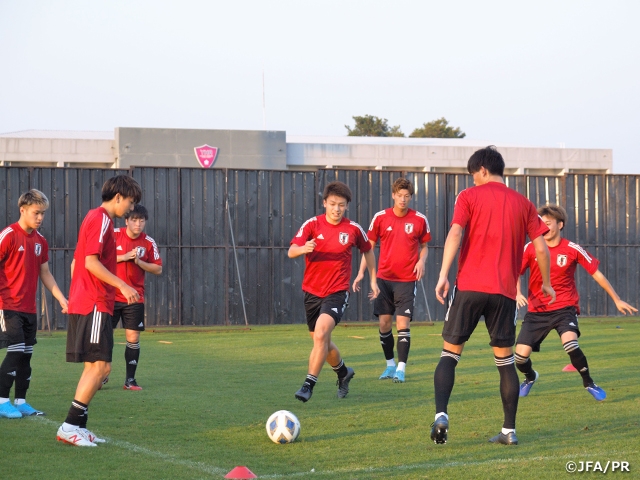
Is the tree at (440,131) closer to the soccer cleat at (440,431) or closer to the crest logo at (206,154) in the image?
the crest logo at (206,154)

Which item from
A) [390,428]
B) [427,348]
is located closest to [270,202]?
[427,348]

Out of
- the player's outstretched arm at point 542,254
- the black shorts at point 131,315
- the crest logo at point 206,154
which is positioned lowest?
the black shorts at point 131,315

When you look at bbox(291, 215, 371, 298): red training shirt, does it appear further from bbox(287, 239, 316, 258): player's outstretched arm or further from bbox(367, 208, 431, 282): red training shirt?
bbox(367, 208, 431, 282): red training shirt

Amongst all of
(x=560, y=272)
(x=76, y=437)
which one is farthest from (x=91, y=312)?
(x=560, y=272)

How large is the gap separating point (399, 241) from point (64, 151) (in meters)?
22.5

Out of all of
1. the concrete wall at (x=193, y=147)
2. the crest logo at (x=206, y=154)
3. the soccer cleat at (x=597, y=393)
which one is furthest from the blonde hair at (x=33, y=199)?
the crest logo at (x=206, y=154)

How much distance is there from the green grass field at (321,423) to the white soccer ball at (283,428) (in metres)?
0.07

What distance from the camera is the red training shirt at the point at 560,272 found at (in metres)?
8.60

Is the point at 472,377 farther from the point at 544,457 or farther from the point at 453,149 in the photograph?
the point at 453,149

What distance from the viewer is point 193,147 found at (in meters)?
28.4

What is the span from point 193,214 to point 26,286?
41.0 feet

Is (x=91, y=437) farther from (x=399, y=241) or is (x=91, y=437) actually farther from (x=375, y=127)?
(x=375, y=127)

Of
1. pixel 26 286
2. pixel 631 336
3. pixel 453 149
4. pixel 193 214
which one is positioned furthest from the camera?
pixel 453 149

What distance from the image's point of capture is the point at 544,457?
565cm
